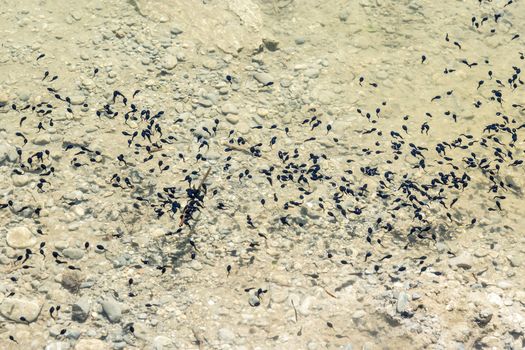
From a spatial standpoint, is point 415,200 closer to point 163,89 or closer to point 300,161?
point 300,161

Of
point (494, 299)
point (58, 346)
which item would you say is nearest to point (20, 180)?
point (58, 346)

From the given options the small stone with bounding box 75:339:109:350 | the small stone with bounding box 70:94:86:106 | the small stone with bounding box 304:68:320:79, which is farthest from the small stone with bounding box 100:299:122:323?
the small stone with bounding box 304:68:320:79

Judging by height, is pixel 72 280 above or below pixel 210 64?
below

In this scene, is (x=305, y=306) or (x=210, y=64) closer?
(x=305, y=306)

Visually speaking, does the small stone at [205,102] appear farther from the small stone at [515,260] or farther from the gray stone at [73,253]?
the small stone at [515,260]

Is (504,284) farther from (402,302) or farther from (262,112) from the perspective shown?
(262,112)

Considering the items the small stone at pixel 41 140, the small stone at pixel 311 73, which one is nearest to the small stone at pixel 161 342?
the small stone at pixel 41 140
